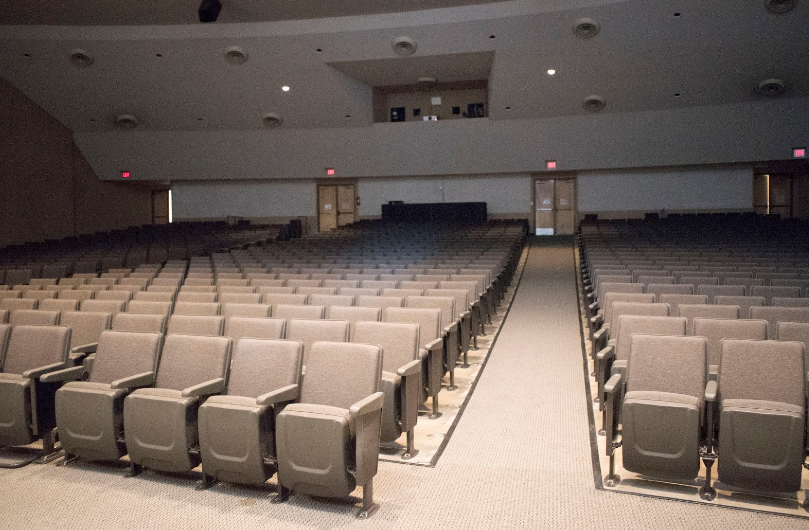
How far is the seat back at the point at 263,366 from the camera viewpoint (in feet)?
11.5

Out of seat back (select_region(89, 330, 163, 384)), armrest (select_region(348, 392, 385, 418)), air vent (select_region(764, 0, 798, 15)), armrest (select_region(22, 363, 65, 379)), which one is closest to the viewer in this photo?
armrest (select_region(348, 392, 385, 418))

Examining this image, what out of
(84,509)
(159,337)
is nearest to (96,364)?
(159,337)

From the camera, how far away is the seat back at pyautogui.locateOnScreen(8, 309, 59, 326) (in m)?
4.85

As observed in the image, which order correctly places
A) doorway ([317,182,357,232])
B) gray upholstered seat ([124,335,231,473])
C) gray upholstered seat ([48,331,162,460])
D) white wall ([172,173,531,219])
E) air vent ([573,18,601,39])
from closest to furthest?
gray upholstered seat ([124,335,231,473]) < gray upholstered seat ([48,331,162,460]) < air vent ([573,18,601,39]) < white wall ([172,173,531,219]) < doorway ([317,182,357,232])

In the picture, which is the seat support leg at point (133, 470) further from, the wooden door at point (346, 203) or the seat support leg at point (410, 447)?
the wooden door at point (346, 203)

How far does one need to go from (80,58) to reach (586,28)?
1092cm

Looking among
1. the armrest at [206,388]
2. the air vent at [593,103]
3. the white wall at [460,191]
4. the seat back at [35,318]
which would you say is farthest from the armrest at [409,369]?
the white wall at [460,191]

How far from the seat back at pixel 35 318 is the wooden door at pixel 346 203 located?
49.6 feet

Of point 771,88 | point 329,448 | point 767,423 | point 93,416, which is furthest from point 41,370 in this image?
point 771,88

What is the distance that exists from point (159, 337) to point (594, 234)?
37.3ft

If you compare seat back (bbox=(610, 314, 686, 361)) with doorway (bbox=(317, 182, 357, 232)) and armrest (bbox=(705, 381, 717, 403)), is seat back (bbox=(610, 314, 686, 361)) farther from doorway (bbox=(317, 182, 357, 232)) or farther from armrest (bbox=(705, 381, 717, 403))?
doorway (bbox=(317, 182, 357, 232))

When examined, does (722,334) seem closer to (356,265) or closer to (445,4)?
(356,265)

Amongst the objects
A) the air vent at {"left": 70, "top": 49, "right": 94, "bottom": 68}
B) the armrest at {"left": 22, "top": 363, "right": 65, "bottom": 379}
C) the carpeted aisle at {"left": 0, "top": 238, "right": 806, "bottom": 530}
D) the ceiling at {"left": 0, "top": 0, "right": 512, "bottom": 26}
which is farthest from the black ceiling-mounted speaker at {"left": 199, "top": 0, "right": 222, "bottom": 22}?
the carpeted aisle at {"left": 0, "top": 238, "right": 806, "bottom": 530}

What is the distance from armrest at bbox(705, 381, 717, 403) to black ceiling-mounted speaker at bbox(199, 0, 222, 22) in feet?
33.1
